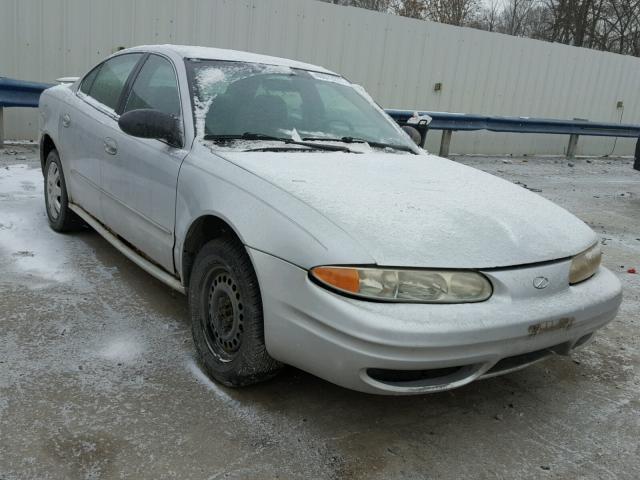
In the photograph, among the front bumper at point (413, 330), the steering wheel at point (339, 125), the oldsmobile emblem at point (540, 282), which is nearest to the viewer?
the front bumper at point (413, 330)

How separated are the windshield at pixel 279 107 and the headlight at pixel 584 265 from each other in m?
1.36

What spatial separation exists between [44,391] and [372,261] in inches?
62.3

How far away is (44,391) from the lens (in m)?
2.69

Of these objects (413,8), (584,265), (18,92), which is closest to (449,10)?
(413,8)

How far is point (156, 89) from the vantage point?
12.1 feet

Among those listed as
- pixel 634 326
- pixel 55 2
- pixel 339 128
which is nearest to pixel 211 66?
pixel 339 128

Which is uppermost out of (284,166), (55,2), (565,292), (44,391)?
(55,2)

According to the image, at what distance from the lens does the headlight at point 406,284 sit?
223cm

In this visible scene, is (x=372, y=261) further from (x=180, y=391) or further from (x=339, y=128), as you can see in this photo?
(x=339, y=128)

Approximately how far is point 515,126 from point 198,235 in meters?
10.5

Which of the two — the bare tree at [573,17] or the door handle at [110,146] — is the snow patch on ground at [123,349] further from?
the bare tree at [573,17]

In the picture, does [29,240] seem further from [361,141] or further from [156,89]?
[361,141]

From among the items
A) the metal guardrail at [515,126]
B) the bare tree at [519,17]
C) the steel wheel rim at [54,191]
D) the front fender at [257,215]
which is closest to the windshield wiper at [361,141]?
the front fender at [257,215]

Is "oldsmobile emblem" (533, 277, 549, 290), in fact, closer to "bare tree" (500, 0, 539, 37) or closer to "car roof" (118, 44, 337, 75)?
"car roof" (118, 44, 337, 75)
